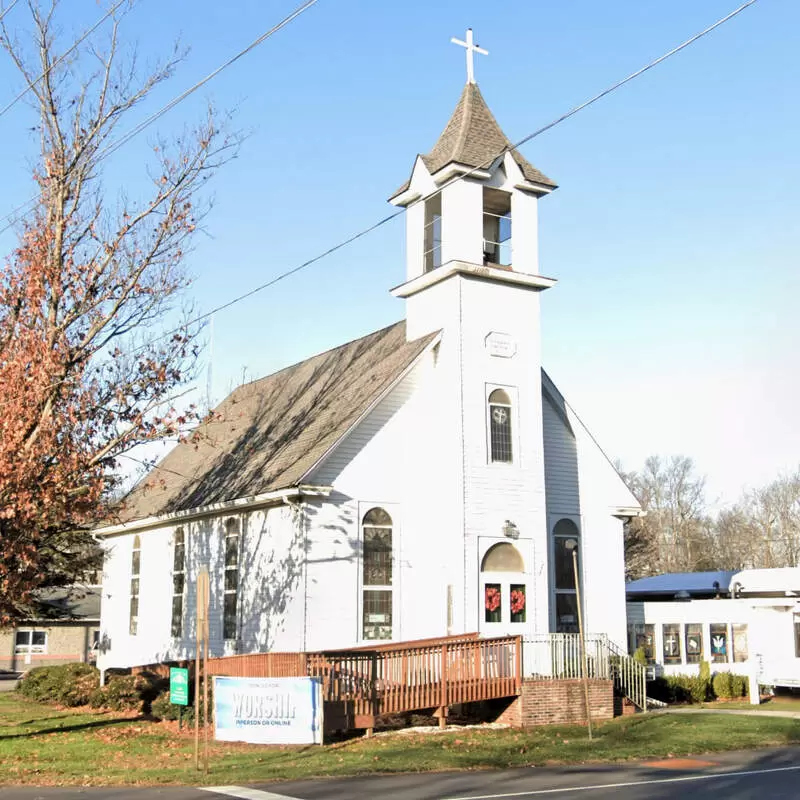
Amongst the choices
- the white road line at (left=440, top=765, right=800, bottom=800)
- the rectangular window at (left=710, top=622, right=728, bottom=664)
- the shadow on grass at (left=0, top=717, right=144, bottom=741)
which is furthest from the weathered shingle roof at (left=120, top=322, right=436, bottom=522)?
the rectangular window at (left=710, top=622, right=728, bottom=664)

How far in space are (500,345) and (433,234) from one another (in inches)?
149

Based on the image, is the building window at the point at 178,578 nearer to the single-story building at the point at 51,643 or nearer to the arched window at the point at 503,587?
the arched window at the point at 503,587

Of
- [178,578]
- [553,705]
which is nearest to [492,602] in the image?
[553,705]

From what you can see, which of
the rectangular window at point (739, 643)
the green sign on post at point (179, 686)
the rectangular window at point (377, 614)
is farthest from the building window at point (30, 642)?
the green sign on post at point (179, 686)

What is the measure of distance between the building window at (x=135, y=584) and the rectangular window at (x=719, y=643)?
17.2 m

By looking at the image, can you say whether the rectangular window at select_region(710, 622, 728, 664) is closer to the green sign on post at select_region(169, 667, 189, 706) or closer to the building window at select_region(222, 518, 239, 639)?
the building window at select_region(222, 518, 239, 639)

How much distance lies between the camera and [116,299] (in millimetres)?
19734

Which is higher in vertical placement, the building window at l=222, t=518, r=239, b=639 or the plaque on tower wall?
the plaque on tower wall

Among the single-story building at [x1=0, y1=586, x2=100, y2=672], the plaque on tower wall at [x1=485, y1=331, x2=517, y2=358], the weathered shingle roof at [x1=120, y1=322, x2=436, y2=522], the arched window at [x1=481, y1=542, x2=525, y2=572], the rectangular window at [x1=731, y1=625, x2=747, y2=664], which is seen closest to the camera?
the arched window at [x1=481, y1=542, x2=525, y2=572]

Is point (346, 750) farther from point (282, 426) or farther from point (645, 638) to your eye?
point (645, 638)

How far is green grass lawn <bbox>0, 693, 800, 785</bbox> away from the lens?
1547 centimetres

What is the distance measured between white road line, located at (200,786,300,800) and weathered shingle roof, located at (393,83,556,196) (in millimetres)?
15731

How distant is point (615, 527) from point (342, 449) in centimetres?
825

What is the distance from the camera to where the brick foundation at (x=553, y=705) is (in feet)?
68.4
